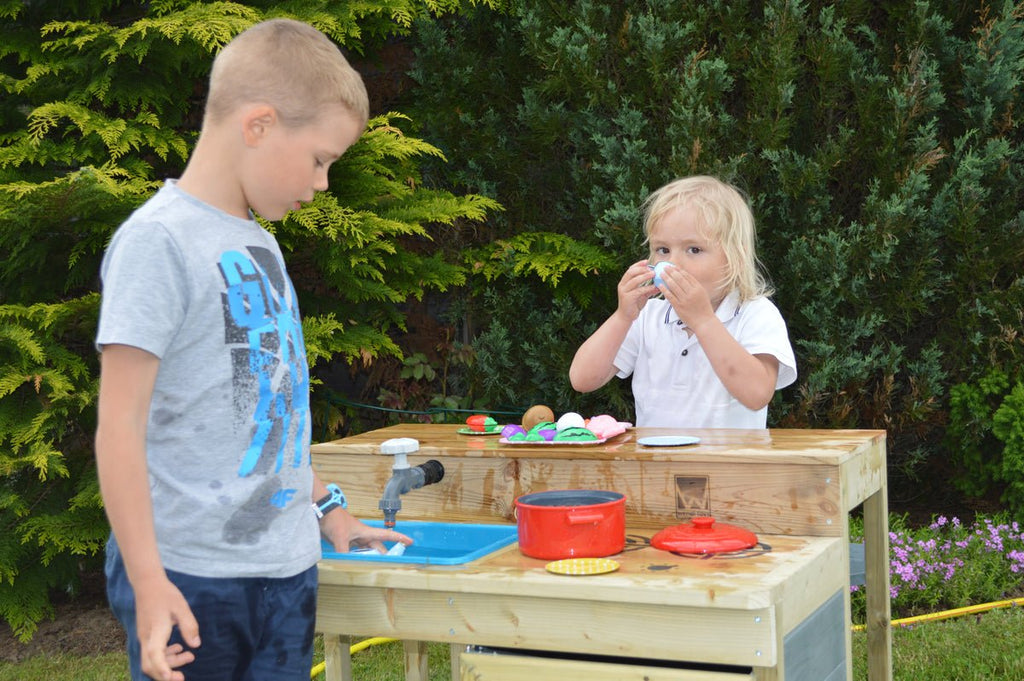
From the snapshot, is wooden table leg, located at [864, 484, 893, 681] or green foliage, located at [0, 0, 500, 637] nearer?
wooden table leg, located at [864, 484, 893, 681]

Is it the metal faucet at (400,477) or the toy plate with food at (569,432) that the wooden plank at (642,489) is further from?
the metal faucet at (400,477)

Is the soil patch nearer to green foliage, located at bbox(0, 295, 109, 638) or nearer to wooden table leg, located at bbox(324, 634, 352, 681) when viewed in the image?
green foliage, located at bbox(0, 295, 109, 638)

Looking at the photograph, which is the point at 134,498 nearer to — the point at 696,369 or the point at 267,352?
the point at 267,352

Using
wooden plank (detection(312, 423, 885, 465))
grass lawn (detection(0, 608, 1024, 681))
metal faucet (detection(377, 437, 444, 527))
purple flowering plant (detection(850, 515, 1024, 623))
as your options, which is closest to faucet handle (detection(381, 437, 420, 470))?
metal faucet (detection(377, 437, 444, 527))

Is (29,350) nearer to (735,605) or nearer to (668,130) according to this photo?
(668,130)

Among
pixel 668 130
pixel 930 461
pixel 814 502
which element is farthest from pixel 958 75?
pixel 814 502

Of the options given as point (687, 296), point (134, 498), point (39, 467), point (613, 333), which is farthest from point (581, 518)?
point (39, 467)

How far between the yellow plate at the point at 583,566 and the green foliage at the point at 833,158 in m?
2.80

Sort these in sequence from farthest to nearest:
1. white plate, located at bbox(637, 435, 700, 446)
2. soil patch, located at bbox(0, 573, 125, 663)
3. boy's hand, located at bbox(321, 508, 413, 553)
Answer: soil patch, located at bbox(0, 573, 125, 663), white plate, located at bbox(637, 435, 700, 446), boy's hand, located at bbox(321, 508, 413, 553)

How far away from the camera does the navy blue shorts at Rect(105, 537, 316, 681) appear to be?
174 cm

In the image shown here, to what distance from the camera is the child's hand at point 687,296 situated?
2.88m

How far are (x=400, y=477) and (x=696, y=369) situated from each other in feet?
3.91

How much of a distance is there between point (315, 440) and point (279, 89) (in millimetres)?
3423

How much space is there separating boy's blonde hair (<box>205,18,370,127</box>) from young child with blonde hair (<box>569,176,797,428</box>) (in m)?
1.34
